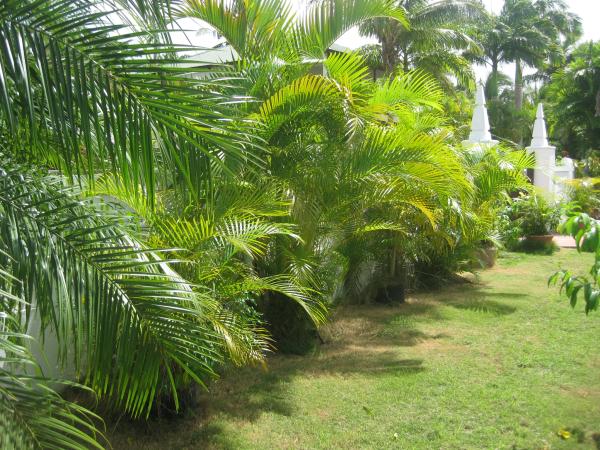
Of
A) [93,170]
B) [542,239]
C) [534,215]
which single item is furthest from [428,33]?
[93,170]

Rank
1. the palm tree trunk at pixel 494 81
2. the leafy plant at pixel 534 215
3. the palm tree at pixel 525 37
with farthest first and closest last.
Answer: the palm tree trunk at pixel 494 81 < the palm tree at pixel 525 37 < the leafy plant at pixel 534 215

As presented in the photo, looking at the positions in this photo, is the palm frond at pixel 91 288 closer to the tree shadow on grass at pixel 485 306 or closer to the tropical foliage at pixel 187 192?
the tropical foliage at pixel 187 192

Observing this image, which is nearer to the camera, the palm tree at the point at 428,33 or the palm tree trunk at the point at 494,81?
the palm tree at the point at 428,33

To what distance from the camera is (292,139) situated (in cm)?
589

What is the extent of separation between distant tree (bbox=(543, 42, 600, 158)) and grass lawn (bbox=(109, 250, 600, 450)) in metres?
22.6

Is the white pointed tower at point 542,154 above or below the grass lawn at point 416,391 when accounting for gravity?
above

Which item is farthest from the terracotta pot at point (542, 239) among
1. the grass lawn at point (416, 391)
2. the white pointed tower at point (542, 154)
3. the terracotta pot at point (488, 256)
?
the grass lawn at point (416, 391)

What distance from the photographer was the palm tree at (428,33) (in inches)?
672

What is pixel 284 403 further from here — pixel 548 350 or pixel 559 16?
pixel 559 16

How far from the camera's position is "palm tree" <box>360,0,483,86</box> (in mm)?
17062

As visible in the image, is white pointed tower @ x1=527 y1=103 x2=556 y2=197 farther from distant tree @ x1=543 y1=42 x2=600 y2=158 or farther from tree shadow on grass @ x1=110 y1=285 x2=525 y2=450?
tree shadow on grass @ x1=110 y1=285 x2=525 y2=450

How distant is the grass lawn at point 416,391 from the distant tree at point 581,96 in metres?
22.6

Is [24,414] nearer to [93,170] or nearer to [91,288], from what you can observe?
[91,288]

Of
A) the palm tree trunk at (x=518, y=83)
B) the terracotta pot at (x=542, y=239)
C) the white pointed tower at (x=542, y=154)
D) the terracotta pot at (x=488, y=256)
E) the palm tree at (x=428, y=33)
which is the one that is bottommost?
the terracotta pot at (x=488, y=256)
